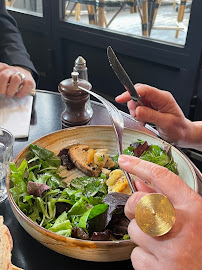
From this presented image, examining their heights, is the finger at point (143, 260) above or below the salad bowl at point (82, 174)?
above

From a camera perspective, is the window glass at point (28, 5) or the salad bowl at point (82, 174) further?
the window glass at point (28, 5)

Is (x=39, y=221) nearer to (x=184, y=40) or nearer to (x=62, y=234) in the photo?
(x=62, y=234)

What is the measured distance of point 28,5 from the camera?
125 inches

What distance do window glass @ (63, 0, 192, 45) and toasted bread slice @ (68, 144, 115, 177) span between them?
1579mm

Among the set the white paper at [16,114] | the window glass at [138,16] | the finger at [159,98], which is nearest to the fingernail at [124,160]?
the finger at [159,98]

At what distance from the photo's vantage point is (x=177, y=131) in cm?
122

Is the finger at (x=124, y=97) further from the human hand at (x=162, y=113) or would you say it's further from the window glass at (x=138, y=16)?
the window glass at (x=138, y=16)

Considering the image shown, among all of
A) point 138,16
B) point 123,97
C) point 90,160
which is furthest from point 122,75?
point 138,16

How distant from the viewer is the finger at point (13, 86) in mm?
1486

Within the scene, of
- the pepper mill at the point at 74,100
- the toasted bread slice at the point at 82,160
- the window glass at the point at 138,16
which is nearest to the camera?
the toasted bread slice at the point at 82,160

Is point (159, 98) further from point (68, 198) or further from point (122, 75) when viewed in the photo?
point (68, 198)

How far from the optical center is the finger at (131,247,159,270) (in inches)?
25.5

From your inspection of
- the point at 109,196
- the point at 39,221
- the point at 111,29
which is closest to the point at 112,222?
the point at 109,196

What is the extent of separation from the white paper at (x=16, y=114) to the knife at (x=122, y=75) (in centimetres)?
45
